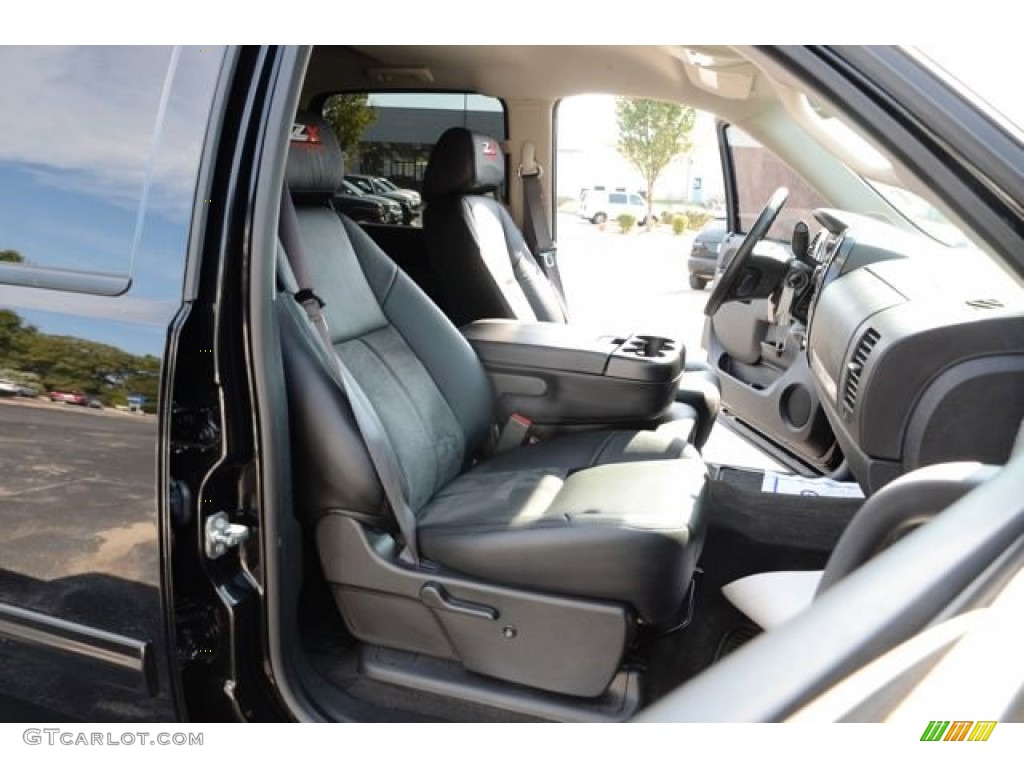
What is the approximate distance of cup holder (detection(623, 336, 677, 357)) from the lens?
2.52 m

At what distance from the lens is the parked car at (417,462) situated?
90 cm

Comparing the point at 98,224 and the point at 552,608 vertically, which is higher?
the point at 98,224

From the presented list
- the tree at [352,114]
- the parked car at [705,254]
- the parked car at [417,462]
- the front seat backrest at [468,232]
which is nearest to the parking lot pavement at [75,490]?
the parked car at [417,462]

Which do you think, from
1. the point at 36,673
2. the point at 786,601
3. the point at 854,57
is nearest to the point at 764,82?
the point at 854,57

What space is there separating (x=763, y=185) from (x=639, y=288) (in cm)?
393

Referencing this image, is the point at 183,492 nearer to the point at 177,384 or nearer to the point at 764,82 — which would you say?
the point at 177,384

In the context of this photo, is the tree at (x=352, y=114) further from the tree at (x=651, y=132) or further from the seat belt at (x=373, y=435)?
the seat belt at (x=373, y=435)

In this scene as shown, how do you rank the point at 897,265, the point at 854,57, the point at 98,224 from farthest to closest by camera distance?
the point at 897,265, the point at 98,224, the point at 854,57

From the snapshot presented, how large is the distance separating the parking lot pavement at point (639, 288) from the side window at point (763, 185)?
48cm

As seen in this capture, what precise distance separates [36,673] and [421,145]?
2885mm

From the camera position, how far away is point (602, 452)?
2.15 m

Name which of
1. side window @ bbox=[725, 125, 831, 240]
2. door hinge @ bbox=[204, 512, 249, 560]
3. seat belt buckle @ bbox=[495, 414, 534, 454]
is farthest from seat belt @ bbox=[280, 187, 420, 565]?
side window @ bbox=[725, 125, 831, 240]

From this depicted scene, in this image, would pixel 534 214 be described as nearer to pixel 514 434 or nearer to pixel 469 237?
pixel 469 237
